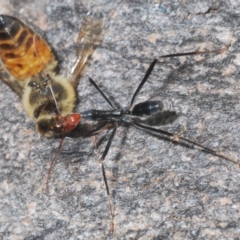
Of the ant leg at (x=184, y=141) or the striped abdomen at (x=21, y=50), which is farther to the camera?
the striped abdomen at (x=21, y=50)

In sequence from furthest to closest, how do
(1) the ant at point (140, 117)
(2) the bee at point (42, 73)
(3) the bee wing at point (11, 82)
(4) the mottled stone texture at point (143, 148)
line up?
(3) the bee wing at point (11, 82) < (2) the bee at point (42, 73) < (1) the ant at point (140, 117) < (4) the mottled stone texture at point (143, 148)

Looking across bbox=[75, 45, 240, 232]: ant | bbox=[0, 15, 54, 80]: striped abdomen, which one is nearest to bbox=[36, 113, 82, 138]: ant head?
bbox=[75, 45, 240, 232]: ant

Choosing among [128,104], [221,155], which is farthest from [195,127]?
[128,104]

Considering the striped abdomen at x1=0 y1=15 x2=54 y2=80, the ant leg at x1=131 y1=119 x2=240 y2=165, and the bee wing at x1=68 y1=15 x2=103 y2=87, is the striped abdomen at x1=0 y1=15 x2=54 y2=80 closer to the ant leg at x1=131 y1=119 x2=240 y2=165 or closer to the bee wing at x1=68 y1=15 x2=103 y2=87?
the bee wing at x1=68 y1=15 x2=103 y2=87

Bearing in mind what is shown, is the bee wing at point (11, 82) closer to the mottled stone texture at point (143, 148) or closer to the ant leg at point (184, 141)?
the mottled stone texture at point (143, 148)

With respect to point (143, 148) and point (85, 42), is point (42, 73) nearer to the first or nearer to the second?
point (85, 42)

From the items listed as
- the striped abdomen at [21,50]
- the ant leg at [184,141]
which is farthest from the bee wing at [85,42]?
the ant leg at [184,141]
